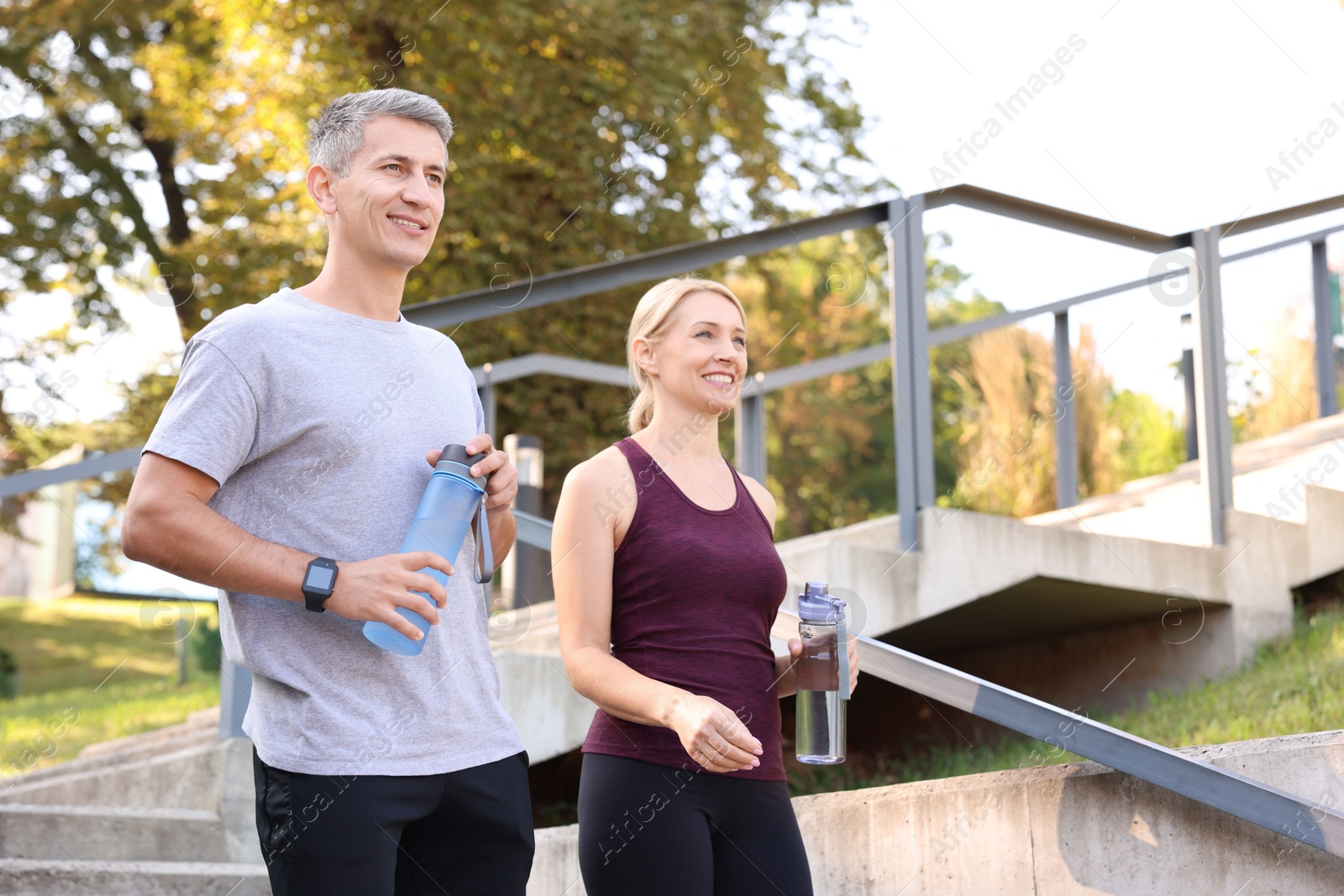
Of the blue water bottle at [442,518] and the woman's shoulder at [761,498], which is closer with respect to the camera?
the blue water bottle at [442,518]

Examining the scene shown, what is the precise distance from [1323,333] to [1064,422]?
1773mm

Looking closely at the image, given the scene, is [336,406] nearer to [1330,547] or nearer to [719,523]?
[719,523]

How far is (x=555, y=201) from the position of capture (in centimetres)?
1223

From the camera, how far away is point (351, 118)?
80.6 inches

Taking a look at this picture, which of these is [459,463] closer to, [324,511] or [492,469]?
[492,469]

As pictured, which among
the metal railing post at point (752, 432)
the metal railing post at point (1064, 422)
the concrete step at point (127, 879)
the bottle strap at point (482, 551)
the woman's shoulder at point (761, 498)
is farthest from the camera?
the metal railing post at point (1064, 422)

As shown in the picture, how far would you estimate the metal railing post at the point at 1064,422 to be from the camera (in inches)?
220

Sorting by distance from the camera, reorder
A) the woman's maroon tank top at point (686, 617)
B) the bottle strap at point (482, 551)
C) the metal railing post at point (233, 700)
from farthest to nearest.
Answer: the metal railing post at point (233, 700) < the woman's maroon tank top at point (686, 617) < the bottle strap at point (482, 551)

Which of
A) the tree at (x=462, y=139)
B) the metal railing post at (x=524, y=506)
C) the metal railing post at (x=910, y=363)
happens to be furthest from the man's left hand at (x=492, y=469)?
the tree at (x=462, y=139)

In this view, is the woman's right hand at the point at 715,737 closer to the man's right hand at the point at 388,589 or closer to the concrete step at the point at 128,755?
the man's right hand at the point at 388,589

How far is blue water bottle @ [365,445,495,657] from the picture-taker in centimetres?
181

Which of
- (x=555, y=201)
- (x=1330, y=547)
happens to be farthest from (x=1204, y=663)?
(x=555, y=201)

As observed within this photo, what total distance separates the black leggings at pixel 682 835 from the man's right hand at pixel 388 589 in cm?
58

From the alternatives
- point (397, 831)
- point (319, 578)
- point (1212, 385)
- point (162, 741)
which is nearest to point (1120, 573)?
point (1212, 385)
